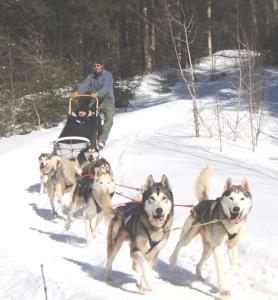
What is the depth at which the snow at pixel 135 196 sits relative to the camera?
13.4 ft

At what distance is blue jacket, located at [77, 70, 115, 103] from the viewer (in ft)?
31.3

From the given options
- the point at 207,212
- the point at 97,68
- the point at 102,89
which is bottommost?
the point at 207,212

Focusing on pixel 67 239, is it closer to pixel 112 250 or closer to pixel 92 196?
pixel 92 196

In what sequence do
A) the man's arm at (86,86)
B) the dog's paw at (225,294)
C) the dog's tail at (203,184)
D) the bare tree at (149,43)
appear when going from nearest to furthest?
the dog's paw at (225,294) → the dog's tail at (203,184) → the man's arm at (86,86) → the bare tree at (149,43)

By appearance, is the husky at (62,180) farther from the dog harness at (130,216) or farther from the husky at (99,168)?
the dog harness at (130,216)

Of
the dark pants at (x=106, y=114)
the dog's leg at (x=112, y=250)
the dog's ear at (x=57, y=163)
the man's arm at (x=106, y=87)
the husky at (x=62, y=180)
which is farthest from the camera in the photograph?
the dark pants at (x=106, y=114)

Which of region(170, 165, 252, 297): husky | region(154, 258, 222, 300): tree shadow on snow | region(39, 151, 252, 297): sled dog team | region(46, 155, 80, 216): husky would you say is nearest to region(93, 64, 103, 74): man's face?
region(46, 155, 80, 216): husky

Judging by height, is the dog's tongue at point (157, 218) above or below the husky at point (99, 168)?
above

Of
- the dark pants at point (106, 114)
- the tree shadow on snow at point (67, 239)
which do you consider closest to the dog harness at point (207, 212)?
the tree shadow on snow at point (67, 239)

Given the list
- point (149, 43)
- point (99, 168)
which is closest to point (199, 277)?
point (99, 168)

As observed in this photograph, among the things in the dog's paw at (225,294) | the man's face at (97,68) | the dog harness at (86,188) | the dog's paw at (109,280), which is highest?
the man's face at (97,68)

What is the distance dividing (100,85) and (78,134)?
1453 mm

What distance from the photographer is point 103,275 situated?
4469 millimetres

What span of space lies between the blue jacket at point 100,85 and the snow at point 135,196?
1.26 metres
